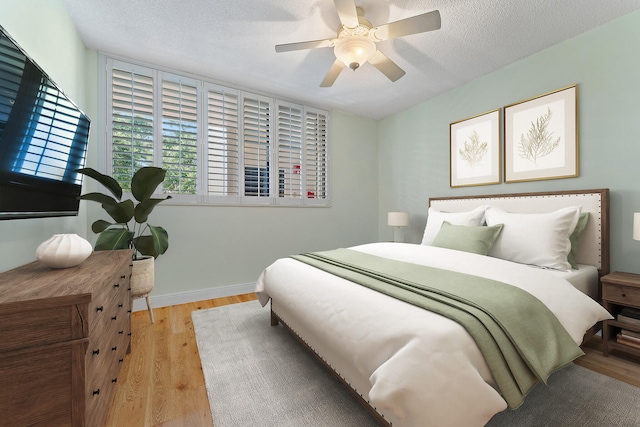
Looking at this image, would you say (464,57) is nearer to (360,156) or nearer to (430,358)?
(360,156)

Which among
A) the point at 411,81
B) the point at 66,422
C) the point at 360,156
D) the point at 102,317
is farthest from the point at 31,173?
the point at 360,156

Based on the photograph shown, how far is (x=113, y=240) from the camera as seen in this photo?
212 cm

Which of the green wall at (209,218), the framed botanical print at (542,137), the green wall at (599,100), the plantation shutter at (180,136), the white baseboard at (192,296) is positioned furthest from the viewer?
the plantation shutter at (180,136)

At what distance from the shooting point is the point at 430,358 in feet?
3.10

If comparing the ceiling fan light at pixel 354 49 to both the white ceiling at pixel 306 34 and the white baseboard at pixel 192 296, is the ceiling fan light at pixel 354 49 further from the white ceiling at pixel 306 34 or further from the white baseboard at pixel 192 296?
the white baseboard at pixel 192 296

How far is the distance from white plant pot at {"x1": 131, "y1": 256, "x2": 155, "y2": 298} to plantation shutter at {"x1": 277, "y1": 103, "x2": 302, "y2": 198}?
180 cm

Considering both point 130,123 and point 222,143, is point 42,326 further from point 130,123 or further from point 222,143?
point 222,143

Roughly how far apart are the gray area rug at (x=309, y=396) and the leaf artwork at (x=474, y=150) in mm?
2194

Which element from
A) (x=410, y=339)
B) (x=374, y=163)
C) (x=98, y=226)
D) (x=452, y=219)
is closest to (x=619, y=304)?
(x=452, y=219)

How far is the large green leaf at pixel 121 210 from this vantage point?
205 cm

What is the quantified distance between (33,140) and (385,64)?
95.1 inches

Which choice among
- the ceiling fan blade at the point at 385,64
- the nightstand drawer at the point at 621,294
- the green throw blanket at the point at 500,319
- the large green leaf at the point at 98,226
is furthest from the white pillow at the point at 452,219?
the large green leaf at the point at 98,226

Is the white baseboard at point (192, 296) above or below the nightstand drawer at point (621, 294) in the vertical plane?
below

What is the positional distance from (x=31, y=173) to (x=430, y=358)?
200 cm
